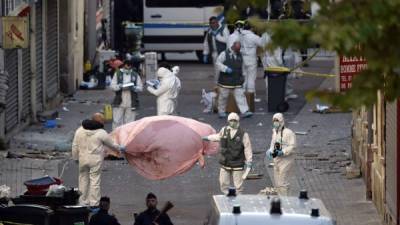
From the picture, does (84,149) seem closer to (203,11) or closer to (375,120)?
(375,120)

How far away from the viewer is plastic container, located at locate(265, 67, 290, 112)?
31547mm

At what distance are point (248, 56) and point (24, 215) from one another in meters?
16.3

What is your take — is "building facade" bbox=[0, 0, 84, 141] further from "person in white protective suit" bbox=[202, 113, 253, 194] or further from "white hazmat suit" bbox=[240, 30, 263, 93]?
"person in white protective suit" bbox=[202, 113, 253, 194]

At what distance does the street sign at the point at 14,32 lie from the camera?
2567 cm

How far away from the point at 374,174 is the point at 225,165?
7.38ft

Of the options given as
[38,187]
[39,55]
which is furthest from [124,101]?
[38,187]

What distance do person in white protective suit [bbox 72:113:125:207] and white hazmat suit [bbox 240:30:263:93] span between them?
35.7 ft

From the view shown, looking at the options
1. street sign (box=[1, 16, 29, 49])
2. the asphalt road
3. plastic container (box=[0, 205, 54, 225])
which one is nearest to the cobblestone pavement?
the asphalt road

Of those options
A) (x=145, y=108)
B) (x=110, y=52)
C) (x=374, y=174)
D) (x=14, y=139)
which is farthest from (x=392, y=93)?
(x=110, y=52)

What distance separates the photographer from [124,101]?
2794 cm

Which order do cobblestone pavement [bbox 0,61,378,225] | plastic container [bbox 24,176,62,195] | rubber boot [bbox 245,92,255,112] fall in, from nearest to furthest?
plastic container [bbox 24,176,62,195], cobblestone pavement [bbox 0,61,378,225], rubber boot [bbox 245,92,255,112]

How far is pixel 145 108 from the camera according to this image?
109 feet

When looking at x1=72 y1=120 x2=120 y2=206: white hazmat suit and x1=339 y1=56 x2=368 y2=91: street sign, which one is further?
x1=72 y1=120 x2=120 y2=206: white hazmat suit

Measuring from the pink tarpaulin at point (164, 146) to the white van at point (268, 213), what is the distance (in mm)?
6354
